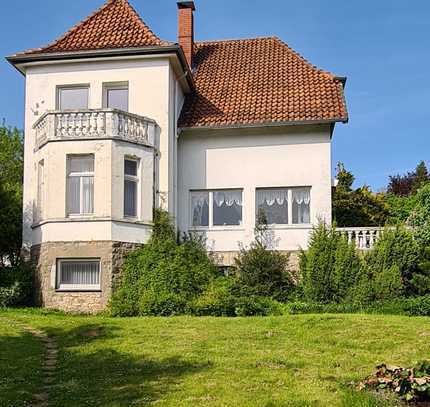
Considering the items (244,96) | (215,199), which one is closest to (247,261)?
(215,199)

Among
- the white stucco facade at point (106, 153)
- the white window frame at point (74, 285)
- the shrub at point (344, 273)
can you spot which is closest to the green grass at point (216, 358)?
the white window frame at point (74, 285)

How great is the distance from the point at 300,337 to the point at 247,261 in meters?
8.00

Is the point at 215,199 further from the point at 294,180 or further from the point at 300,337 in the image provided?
the point at 300,337

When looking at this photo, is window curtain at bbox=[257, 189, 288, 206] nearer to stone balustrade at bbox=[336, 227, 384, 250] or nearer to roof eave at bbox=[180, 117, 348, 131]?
roof eave at bbox=[180, 117, 348, 131]

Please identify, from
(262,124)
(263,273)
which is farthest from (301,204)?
(263,273)

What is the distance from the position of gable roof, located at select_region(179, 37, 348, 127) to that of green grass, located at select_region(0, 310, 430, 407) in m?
9.26

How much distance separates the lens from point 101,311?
819 inches

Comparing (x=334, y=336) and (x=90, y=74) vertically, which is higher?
(x=90, y=74)

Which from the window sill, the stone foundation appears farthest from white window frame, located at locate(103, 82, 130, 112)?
the window sill

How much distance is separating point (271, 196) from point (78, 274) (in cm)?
728

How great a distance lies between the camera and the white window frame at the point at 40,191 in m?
22.5

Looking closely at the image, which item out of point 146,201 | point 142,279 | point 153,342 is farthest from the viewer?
point 146,201

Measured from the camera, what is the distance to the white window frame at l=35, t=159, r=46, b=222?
73.7 feet

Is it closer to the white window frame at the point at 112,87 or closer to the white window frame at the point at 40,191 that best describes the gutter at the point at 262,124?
the white window frame at the point at 112,87
